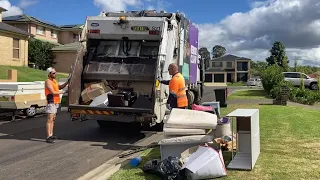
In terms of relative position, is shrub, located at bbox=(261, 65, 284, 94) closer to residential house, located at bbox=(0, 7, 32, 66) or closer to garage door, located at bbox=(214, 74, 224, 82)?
residential house, located at bbox=(0, 7, 32, 66)

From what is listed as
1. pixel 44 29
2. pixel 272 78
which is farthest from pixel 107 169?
pixel 44 29

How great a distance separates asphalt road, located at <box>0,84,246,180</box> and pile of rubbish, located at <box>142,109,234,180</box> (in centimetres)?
148

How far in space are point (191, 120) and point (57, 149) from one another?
→ 333 centimetres

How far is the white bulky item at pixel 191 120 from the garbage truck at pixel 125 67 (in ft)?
7.31

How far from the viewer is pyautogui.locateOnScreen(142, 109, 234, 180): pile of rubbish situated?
5.05 m

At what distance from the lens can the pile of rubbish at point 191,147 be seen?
5.05 meters

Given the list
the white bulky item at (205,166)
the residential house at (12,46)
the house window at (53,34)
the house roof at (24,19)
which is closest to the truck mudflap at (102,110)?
the white bulky item at (205,166)

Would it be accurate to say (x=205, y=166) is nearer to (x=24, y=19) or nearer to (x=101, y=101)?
(x=101, y=101)

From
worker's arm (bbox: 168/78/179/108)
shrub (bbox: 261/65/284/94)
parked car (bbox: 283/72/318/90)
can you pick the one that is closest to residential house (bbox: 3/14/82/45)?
parked car (bbox: 283/72/318/90)

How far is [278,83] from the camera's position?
2189 centimetres

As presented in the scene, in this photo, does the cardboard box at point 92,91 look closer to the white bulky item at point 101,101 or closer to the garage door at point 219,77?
the white bulky item at point 101,101

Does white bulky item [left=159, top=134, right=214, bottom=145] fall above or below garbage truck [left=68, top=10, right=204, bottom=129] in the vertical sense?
below

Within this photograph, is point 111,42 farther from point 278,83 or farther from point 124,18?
point 278,83

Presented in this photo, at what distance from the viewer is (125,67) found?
9.23m
